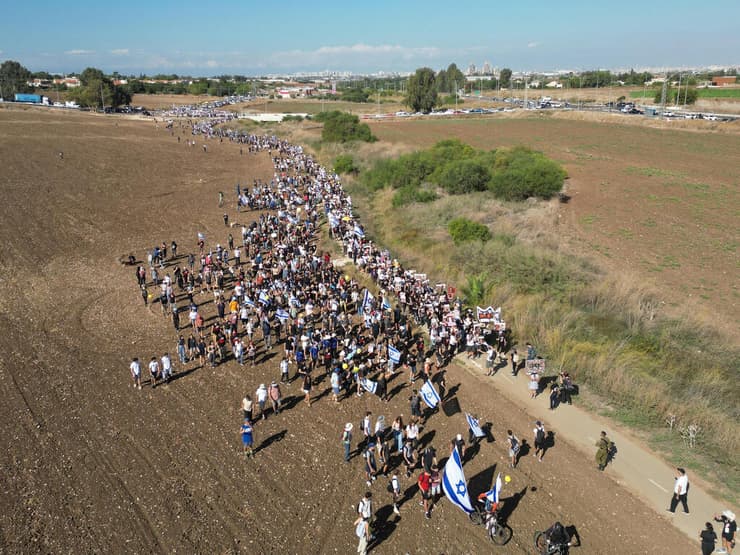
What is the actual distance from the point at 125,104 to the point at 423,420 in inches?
4853

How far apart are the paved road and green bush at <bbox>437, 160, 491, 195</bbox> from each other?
2353 centimetres

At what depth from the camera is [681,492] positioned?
11867 millimetres

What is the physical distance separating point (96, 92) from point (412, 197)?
95452 mm

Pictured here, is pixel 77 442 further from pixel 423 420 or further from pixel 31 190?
pixel 31 190

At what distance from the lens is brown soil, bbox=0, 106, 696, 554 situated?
1155 centimetres

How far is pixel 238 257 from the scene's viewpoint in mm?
27625

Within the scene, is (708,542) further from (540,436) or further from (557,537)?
(540,436)

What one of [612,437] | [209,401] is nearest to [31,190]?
[209,401]

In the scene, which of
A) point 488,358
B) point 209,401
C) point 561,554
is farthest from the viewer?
point 488,358

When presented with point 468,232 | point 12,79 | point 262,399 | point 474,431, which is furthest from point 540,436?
point 12,79

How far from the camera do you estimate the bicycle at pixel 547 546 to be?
35.0 feet

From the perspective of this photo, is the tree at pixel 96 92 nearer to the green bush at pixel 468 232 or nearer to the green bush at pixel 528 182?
the green bush at pixel 528 182

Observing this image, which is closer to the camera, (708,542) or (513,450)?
(708,542)

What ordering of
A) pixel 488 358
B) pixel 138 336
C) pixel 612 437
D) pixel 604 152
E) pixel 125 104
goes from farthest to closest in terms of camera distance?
pixel 125 104 < pixel 604 152 < pixel 138 336 < pixel 488 358 < pixel 612 437
